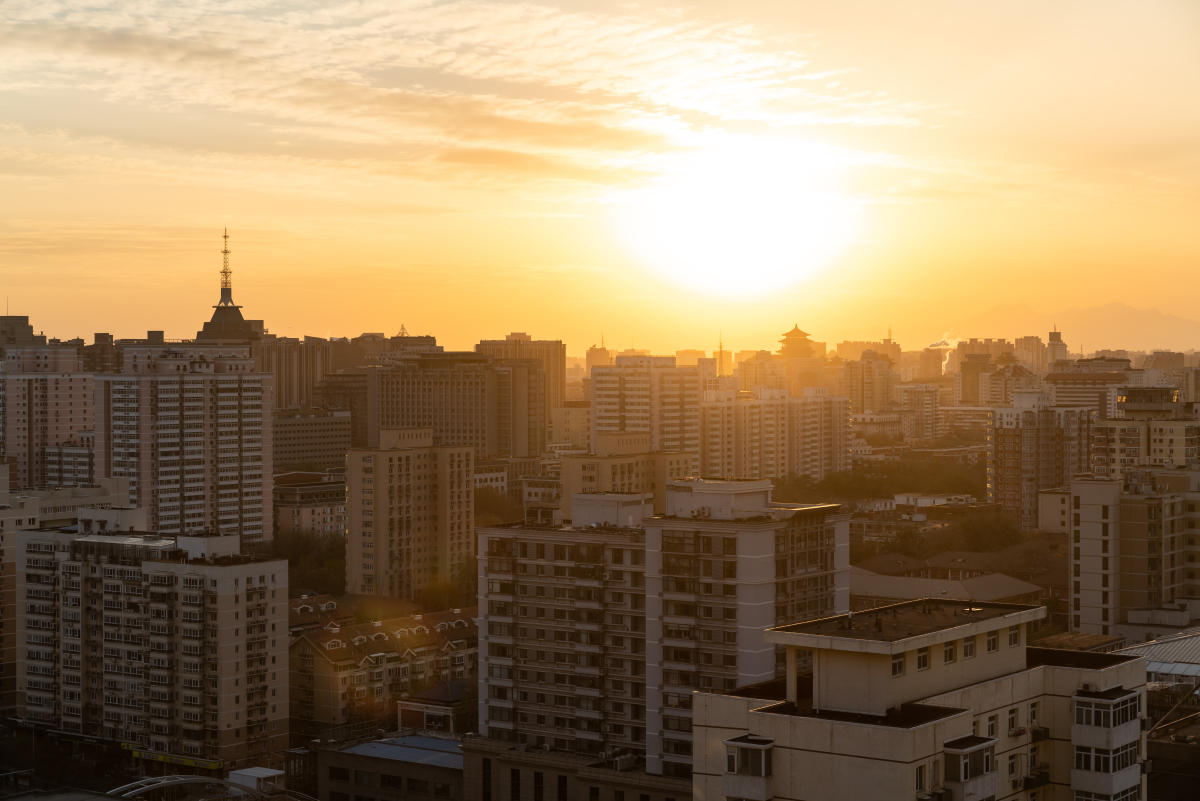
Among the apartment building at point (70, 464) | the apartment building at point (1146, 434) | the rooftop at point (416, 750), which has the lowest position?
the rooftop at point (416, 750)

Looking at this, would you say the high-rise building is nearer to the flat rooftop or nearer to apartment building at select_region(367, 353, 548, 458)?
apartment building at select_region(367, 353, 548, 458)

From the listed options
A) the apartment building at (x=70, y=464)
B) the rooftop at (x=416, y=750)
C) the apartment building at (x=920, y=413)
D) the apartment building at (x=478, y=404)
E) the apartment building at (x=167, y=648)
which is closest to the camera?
the rooftop at (x=416, y=750)

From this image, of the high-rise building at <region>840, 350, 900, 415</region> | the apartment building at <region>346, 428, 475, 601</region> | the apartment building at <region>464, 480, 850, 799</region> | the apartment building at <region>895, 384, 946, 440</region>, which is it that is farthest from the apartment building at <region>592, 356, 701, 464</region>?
the high-rise building at <region>840, 350, 900, 415</region>

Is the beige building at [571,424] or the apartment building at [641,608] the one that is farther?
the beige building at [571,424]

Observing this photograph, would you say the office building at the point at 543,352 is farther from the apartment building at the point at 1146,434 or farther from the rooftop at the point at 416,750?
the rooftop at the point at 416,750

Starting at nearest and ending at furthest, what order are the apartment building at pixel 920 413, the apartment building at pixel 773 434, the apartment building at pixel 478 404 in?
1. the apartment building at pixel 773 434
2. the apartment building at pixel 478 404
3. the apartment building at pixel 920 413

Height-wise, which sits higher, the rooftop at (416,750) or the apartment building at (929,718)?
the apartment building at (929,718)

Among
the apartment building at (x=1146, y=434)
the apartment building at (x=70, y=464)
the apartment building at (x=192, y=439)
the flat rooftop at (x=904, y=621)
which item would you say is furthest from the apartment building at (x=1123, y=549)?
the apartment building at (x=70, y=464)

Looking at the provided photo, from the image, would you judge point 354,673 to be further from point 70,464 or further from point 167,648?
point 70,464
